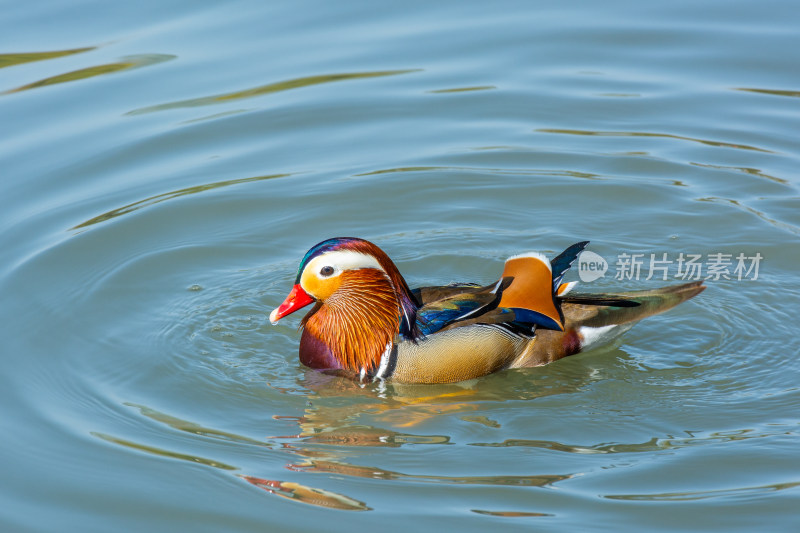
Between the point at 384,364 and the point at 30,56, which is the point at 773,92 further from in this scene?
the point at 30,56

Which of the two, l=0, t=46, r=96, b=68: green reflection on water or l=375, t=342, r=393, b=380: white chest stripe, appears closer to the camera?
l=375, t=342, r=393, b=380: white chest stripe

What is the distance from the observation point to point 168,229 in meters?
9.61

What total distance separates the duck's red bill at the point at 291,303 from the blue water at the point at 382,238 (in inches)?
17.4

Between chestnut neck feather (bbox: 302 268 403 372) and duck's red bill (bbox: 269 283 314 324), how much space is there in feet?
0.81

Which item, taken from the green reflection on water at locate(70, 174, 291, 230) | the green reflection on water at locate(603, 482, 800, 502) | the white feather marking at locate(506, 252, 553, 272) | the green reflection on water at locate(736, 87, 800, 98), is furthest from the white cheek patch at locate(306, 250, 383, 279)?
the green reflection on water at locate(736, 87, 800, 98)

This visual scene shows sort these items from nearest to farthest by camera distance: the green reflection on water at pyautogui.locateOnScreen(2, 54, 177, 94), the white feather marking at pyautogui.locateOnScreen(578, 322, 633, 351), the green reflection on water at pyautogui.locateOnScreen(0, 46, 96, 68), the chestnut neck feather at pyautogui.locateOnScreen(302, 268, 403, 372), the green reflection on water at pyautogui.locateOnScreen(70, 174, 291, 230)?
the chestnut neck feather at pyautogui.locateOnScreen(302, 268, 403, 372) → the white feather marking at pyautogui.locateOnScreen(578, 322, 633, 351) → the green reflection on water at pyautogui.locateOnScreen(70, 174, 291, 230) → the green reflection on water at pyautogui.locateOnScreen(2, 54, 177, 94) → the green reflection on water at pyautogui.locateOnScreen(0, 46, 96, 68)

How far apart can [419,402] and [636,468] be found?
162cm

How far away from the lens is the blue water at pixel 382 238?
6051mm

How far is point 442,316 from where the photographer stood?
729 centimetres

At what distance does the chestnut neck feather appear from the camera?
293 inches

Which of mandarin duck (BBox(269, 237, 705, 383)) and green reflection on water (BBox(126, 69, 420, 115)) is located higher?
green reflection on water (BBox(126, 69, 420, 115))

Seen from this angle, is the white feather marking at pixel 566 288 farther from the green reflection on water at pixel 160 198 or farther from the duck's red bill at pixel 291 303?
the green reflection on water at pixel 160 198

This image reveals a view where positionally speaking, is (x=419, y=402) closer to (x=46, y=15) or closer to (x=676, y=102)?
(x=676, y=102)

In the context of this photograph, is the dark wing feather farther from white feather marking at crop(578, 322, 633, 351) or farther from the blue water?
white feather marking at crop(578, 322, 633, 351)
